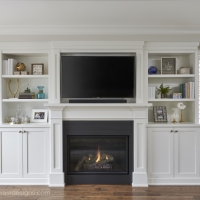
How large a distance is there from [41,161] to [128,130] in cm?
145

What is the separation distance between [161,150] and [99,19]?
217cm

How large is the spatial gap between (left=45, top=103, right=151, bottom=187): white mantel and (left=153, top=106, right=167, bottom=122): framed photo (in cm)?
36

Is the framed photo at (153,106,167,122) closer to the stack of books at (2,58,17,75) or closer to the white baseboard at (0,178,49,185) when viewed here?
the white baseboard at (0,178,49,185)

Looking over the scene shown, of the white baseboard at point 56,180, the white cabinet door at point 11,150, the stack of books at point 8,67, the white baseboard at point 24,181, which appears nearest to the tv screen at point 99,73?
the stack of books at point 8,67

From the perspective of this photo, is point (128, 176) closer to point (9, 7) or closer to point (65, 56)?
point (65, 56)

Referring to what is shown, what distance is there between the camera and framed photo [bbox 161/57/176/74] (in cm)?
372

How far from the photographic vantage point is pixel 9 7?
2.67 meters

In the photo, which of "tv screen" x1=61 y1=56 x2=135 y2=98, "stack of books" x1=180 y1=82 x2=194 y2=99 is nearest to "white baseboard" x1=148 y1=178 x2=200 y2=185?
"stack of books" x1=180 y1=82 x2=194 y2=99

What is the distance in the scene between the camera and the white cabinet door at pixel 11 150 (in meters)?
3.55

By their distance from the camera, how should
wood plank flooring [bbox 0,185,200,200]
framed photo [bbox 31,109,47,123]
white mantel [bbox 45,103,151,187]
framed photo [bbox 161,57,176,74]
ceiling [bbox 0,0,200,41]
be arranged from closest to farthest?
ceiling [bbox 0,0,200,41] → wood plank flooring [bbox 0,185,200,200] → white mantel [bbox 45,103,151,187] → framed photo [bbox 161,57,176,74] → framed photo [bbox 31,109,47,123]

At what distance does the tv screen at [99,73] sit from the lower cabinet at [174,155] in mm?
877

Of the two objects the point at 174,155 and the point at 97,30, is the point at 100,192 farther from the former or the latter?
the point at 97,30

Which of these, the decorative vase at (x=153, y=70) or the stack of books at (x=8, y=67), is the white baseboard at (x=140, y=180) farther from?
the stack of books at (x=8, y=67)

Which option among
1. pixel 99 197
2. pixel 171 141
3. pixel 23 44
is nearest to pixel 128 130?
pixel 171 141
